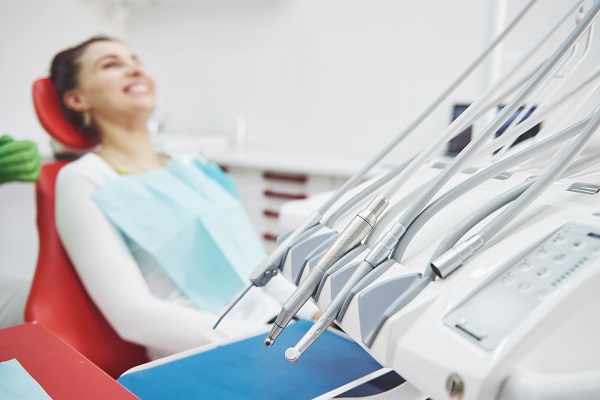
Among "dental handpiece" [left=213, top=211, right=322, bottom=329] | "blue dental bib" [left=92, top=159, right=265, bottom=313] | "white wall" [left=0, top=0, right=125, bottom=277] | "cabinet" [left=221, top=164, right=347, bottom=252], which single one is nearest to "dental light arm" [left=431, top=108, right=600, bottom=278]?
"dental handpiece" [left=213, top=211, right=322, bottom=329]

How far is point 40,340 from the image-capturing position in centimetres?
63

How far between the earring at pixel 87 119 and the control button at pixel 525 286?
4.04 feet

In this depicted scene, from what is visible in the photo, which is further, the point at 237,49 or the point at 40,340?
the point at 237,49

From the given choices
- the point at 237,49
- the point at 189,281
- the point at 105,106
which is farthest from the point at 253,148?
the point at 189,281

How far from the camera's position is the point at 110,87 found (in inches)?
50.8

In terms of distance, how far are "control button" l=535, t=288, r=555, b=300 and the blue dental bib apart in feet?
2.89

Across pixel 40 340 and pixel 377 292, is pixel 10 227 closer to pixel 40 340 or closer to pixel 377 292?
pixel 40 340

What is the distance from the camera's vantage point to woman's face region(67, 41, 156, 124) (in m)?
1.29

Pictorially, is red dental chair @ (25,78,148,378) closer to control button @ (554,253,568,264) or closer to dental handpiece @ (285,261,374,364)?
dental handpiece @ (285,261,374,364)

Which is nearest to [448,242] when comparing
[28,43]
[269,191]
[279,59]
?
[269,191]

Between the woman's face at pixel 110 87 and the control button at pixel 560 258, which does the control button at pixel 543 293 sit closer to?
the control button at pixel 560 258

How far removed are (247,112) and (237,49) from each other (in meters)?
0.37

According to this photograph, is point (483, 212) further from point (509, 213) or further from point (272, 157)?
point (272, 157)

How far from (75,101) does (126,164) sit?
211mm
